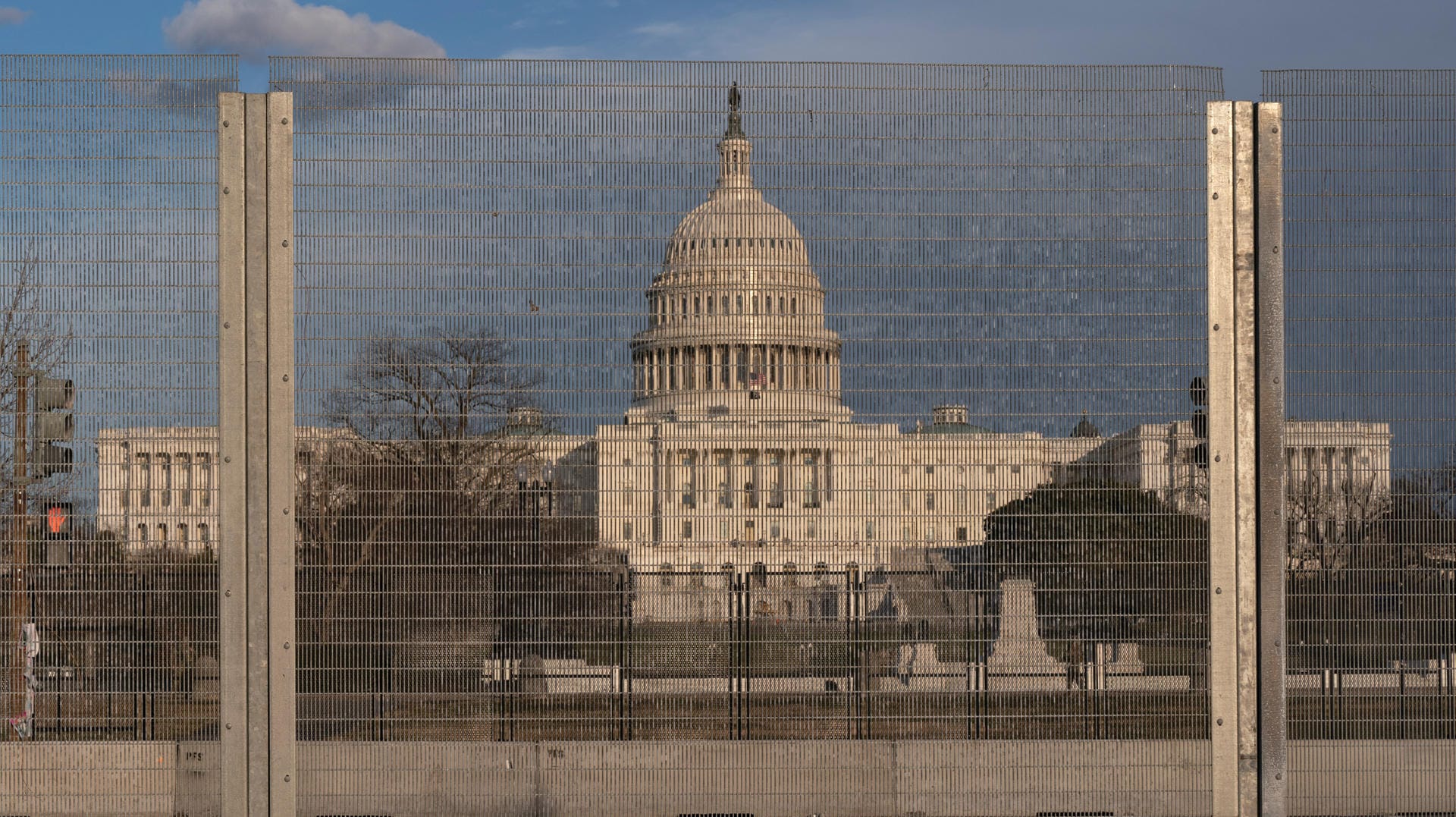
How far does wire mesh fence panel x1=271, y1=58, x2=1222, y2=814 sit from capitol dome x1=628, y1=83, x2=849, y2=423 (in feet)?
0.12

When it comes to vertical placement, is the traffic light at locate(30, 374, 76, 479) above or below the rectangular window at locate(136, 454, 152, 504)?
above

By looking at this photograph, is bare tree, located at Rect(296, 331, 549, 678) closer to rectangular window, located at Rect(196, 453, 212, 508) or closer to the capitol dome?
rectangular window, located at Rect(196, 453, 212, 508)

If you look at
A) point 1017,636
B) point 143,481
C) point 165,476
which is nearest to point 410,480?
point 165,476

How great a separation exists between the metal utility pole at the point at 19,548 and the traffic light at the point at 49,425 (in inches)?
7.2

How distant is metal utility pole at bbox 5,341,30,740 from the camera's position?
917 cm

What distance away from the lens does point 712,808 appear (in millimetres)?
9266

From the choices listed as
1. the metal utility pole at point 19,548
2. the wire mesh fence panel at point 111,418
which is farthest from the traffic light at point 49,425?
the metal utility pole at point 19,548

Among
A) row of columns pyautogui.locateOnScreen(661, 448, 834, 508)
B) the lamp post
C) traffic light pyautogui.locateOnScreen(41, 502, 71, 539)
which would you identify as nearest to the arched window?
row of columns pyautogui.locateOnScreen(661, 448, 834, 508)

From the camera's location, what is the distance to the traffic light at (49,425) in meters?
9.06

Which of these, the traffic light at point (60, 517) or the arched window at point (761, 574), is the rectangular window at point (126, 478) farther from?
the arched window at point (761, 574)

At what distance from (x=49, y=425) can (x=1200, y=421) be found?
815 centimetres

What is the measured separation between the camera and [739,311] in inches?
384

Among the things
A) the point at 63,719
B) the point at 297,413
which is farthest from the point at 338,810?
the point at 297,413

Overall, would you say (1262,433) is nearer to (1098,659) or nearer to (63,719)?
(1098,659)
